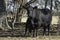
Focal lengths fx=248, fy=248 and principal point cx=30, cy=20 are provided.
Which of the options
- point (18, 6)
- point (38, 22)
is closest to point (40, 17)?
point (38, 22)

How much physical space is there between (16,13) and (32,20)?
4183 mm

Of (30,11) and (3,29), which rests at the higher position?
(30,11)

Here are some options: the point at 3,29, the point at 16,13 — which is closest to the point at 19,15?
the point at 16,13

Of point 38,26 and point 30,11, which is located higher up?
point 30,11

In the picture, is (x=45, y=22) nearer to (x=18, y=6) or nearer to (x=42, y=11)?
(x=42, y=11)

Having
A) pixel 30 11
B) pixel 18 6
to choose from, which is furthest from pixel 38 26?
pixel 18 6

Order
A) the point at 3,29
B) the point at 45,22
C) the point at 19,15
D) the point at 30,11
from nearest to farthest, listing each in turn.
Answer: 1. the point at 30,11
2. the point at 45,22
3. the point at 3,29
4. the point at 19,15

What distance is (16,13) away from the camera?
16.8m

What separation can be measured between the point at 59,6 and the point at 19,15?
119 inches

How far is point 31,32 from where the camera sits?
13.0m

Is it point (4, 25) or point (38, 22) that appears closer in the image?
point (38, 22)

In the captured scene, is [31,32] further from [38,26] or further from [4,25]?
[4,25]

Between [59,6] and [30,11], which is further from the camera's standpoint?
Result: [59,6]

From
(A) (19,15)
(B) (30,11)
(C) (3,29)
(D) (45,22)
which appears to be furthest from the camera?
(A) (19,15)
